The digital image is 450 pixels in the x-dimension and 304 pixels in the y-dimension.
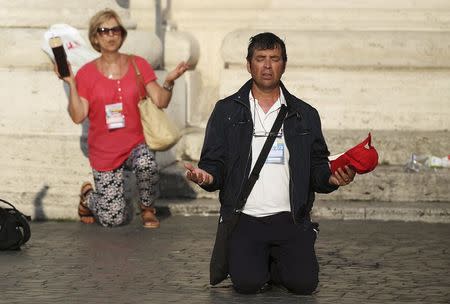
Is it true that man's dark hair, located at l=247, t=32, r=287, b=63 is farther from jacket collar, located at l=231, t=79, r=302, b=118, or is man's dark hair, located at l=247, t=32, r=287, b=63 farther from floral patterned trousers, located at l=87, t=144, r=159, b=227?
floral patterned trousers, located at l=87, t=144, r=159, b=227

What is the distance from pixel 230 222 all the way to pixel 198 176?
498mm

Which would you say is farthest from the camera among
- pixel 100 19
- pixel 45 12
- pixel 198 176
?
pixel 45 12

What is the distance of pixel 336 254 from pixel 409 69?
2.98 metres

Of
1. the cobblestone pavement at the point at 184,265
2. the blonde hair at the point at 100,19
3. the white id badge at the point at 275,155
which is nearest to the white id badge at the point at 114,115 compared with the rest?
the blonde hair at the point at 100,19

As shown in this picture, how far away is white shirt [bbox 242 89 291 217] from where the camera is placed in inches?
295

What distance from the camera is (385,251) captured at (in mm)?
8781

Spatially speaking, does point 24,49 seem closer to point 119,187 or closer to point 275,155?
point 119,187

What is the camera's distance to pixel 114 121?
9.77 metres

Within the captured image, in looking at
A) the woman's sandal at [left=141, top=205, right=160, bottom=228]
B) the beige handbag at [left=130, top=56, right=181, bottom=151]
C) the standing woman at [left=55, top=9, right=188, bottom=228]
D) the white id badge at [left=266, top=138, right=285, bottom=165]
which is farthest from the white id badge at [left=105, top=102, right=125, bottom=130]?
the white id badge at [left=266, top=138, right=285, bottom=165]

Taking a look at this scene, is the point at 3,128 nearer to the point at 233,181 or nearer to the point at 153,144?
the point at 153,144

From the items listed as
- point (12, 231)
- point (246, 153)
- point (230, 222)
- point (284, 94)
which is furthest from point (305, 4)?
point (230, 222)

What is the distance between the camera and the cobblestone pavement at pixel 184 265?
24.3ft

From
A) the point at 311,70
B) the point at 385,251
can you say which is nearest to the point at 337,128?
the point at 311,70

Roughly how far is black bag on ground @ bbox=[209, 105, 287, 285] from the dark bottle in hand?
7.69 feet
